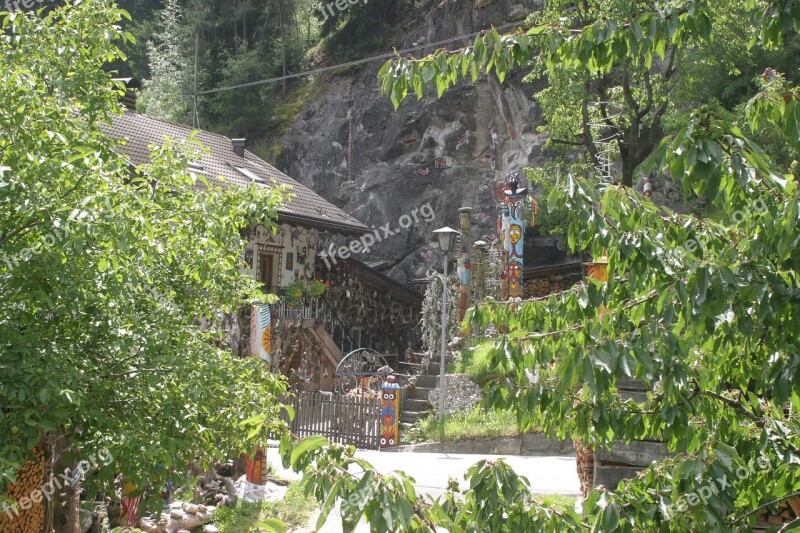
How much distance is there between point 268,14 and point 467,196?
1530cm

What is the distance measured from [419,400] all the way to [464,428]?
1832mm

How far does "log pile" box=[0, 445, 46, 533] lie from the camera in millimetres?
6238

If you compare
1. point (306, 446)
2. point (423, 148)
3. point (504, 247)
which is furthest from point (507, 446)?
point (423, 148)

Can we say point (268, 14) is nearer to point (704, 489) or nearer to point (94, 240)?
point (94, 240)

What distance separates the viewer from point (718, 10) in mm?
17797

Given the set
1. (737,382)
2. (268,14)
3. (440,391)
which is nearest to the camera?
(737,382)

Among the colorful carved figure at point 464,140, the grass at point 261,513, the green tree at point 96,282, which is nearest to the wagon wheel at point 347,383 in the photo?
the grass at point 261,513

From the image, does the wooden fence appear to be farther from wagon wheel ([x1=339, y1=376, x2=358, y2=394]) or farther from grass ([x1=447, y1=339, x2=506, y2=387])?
wagon wheel ([x1=339, y1=376, x2=358, y2=394])

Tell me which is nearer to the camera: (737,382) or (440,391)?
(737,382)

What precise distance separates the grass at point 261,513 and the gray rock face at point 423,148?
18.8 m

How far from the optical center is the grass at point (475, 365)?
15.8 meters

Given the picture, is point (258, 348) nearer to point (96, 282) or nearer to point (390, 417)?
point (390, 417)

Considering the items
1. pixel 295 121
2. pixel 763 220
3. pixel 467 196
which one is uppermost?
pixel 295 121

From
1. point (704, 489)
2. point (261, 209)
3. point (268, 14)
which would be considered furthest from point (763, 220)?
point (268, 14)
